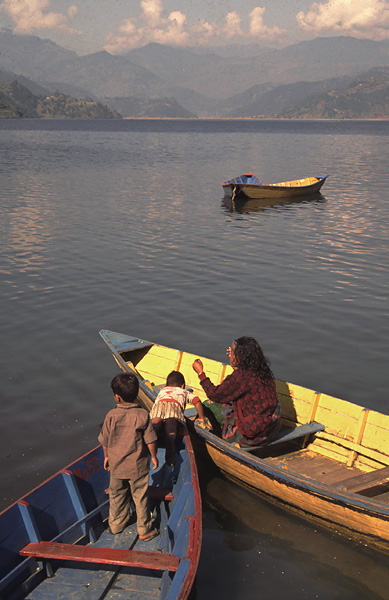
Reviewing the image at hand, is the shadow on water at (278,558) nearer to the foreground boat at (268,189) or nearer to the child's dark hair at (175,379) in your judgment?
the child's dark hair at (175,379)

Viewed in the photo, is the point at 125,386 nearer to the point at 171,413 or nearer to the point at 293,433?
the point at 171,413

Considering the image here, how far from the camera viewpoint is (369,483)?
711 centimetres

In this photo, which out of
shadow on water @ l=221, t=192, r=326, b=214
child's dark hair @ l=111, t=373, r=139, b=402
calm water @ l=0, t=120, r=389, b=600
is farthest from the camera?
shadow on water @ l=221, t=192, r=326, b=214

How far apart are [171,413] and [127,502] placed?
5.05 ft

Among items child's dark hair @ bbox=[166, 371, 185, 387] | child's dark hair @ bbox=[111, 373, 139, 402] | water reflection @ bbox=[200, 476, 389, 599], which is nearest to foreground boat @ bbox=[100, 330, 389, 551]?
water reflection @ bbox=[200, 476, 389, 599]

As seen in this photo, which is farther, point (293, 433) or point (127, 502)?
point (293, 433)

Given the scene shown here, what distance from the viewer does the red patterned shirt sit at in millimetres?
7695

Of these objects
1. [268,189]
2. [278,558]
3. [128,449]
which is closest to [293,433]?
[278,558]

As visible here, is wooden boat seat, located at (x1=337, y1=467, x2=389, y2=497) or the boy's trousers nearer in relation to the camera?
the boy's trousers

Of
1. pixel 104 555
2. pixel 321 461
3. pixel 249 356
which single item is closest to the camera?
pixel 104 555

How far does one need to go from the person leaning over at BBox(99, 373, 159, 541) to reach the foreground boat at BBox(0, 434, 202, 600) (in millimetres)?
339

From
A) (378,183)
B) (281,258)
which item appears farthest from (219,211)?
(378,183)

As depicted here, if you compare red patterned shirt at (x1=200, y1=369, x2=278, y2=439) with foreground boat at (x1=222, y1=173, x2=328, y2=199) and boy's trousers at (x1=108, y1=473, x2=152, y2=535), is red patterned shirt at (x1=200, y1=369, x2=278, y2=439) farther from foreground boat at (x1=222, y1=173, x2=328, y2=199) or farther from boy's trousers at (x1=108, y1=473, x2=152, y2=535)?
foreground boat at (x1=222, y1=173, x2=328, y2=199)

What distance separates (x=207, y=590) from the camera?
6531 millimetres
